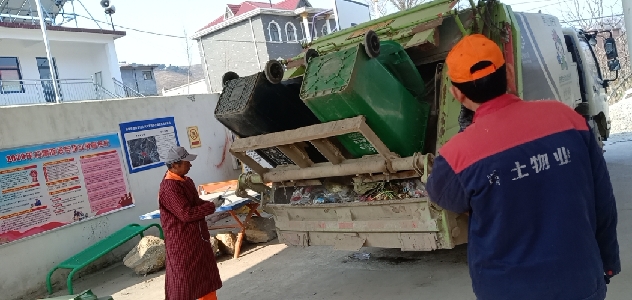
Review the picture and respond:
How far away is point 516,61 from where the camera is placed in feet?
13.8

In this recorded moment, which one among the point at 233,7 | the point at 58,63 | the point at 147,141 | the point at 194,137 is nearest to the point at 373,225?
the point at 147,141

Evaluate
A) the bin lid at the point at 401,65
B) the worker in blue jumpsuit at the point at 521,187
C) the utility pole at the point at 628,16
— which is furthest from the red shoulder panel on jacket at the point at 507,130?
the utility pole at the point at 628,16

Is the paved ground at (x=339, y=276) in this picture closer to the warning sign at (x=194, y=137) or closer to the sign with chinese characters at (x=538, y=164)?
the sign with chinese characters at (x=538, y=164)

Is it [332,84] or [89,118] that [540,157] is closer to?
[332,84]

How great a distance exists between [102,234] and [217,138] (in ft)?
10.3

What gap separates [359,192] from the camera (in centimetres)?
382

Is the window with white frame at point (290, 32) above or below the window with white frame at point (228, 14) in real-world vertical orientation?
below

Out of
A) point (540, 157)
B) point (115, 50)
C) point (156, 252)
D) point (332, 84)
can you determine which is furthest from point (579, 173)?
point (115, 50)

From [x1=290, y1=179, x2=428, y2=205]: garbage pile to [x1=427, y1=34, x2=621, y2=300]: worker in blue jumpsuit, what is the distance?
184cm

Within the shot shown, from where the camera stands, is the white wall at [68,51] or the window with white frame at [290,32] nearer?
the white wall at [68,51]

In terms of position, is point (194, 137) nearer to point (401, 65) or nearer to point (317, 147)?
point (317, 147)

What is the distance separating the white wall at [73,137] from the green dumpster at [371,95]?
15.1 ft

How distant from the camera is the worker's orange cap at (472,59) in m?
1.46

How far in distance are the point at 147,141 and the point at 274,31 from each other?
1670cm
